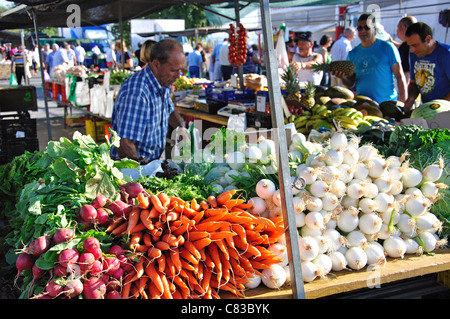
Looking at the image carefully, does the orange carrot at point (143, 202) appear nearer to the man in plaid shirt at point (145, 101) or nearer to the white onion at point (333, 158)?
the white onion at point (333, 158)

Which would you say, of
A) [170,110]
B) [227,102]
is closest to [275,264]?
[170,110]

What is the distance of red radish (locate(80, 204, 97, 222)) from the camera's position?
188 centimetres

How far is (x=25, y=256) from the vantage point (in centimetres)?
179

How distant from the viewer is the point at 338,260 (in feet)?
6.96

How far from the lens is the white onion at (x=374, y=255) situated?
2143 mm

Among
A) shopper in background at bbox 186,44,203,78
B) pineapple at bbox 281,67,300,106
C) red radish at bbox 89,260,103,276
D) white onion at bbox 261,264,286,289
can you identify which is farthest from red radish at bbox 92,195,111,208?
shopper in background at bbox 186,44,203,78

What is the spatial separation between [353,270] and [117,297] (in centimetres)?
126

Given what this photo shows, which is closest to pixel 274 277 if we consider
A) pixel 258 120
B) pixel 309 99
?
pixel 258 120

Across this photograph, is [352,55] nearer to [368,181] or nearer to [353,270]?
[368,181]

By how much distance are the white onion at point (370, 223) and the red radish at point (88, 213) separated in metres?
1.44

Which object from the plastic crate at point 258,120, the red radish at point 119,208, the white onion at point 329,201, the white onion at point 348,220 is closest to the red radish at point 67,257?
the red radish at point 119,208

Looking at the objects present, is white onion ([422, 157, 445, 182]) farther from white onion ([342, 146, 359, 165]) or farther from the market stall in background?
white onion ([342, 146, 359, 165])
